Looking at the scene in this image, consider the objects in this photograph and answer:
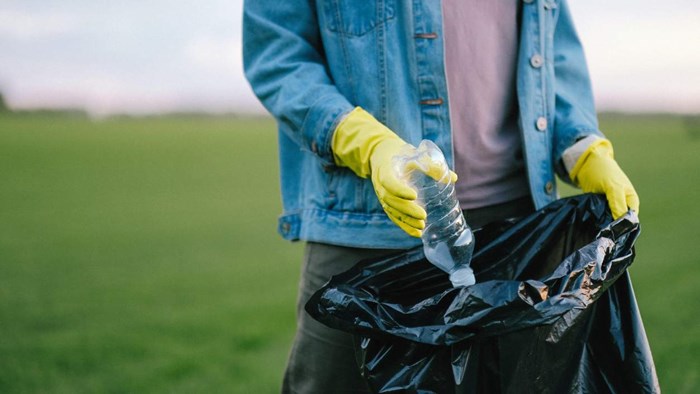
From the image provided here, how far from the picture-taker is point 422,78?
151 centimetres

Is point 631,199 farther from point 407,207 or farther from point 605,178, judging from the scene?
point 407,207

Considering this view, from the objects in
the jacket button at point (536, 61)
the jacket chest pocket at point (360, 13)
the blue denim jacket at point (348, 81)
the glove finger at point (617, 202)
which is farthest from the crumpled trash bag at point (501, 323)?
the jacket chest pocket at point (360, 13)

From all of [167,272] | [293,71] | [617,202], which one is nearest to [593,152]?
[617,202]

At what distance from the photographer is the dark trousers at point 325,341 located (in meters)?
1.55

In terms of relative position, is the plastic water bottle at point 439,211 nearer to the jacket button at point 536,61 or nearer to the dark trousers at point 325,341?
the dark trousers at point 325,341

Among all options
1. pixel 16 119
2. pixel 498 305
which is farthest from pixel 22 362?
pixel 16 119

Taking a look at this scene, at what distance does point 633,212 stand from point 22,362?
310cm

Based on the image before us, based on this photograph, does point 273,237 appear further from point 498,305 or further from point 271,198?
point 498,305

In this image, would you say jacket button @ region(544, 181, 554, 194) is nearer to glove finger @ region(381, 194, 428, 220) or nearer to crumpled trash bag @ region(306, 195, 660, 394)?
crumpled trash bag @ region(306, 195, 660, 394)

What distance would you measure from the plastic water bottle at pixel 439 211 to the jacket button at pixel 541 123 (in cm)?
31

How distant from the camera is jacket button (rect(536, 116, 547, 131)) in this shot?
166 cm

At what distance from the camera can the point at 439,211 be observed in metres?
1.48

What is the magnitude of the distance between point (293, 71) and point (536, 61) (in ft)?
1.99

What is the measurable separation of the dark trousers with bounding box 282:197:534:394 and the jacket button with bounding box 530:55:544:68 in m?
0.34
